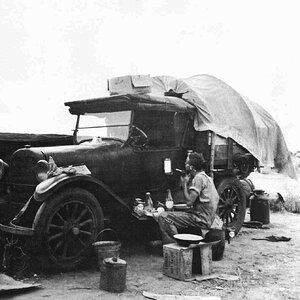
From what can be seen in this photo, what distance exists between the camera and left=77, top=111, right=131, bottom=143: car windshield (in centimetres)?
691

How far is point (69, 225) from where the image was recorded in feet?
18.9

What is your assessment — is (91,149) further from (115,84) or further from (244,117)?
(244,117)

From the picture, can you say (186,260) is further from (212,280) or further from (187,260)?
(212,280)

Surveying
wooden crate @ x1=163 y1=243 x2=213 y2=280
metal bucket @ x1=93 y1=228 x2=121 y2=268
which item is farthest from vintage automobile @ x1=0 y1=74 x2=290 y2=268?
wooden crate @ x1=163 y1=243 x2=213 y2=280

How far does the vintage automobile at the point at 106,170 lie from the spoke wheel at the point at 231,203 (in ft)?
0.06

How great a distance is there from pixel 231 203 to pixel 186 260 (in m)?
3.08

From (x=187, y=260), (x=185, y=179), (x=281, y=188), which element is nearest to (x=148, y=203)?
(x=185, y=179)

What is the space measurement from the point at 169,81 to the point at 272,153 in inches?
105

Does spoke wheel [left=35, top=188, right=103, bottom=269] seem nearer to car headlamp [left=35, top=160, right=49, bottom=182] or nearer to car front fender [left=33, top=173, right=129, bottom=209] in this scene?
car front fender [left=33, top=173, right=129, bottom=209]

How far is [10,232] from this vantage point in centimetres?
548

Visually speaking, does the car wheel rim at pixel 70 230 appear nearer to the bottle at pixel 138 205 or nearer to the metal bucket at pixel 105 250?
the metal bucket at pixel 105 250

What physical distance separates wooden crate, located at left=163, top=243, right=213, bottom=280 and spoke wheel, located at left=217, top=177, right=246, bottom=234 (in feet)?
8.13

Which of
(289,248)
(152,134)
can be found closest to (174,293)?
(152,134)

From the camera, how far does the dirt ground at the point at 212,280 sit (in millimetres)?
5043
